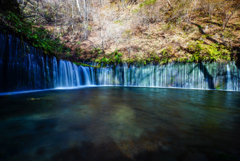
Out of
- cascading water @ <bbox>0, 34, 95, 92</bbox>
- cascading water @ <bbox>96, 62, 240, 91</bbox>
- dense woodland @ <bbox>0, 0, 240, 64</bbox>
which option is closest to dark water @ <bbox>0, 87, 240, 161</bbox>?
cascading water @ <bbox>0, 34, 95, 92</bbox>

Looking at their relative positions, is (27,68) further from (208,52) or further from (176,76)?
(208,52)

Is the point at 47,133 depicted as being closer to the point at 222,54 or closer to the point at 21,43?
the point at 21,43

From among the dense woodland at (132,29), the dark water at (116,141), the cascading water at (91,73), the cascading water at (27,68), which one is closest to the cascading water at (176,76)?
the cascading water at (91,73)

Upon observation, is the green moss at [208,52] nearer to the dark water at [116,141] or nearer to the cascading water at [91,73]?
the cascading water at [91,73]

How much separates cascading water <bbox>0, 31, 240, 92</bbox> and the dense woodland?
0.68 metres

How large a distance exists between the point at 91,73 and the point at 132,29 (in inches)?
330

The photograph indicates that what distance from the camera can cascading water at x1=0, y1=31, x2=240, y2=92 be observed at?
5480mm

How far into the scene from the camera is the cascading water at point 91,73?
5.48 meters

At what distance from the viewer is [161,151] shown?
1137mm

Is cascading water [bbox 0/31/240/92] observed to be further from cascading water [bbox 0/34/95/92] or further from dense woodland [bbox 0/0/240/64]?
dense woodland [bbox 0/0/240/64]

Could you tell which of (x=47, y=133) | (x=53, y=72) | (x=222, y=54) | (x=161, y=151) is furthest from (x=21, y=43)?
(x=222, y=54)

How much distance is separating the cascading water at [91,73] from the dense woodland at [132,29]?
68 cm

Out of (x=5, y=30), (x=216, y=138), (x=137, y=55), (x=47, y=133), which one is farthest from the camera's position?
(x=137, y=55)

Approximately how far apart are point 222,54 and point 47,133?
441 inches
